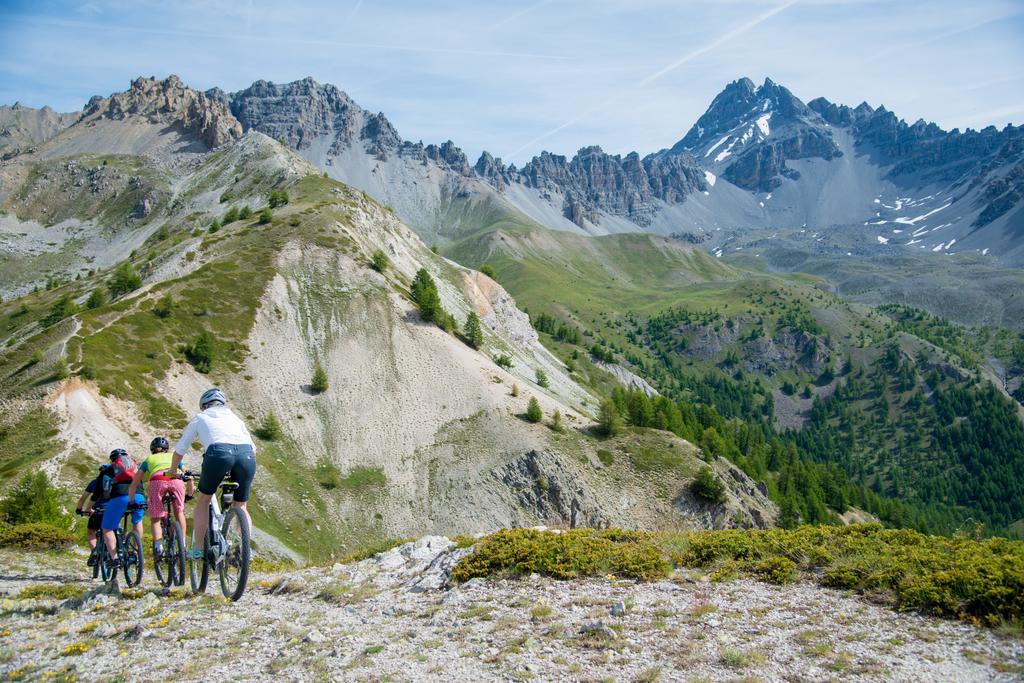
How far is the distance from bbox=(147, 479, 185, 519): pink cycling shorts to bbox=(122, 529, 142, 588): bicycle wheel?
5.16 ft

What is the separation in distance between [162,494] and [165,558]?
2.05 metres

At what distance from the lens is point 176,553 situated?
15938 mm

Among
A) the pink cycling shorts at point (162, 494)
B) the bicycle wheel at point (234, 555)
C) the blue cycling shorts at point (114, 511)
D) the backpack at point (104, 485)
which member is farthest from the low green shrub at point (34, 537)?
the bicycle wheel at point (234, 555)

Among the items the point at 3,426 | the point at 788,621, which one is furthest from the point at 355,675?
the point at 3,426

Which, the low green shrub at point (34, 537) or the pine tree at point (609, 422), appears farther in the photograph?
the pine tree at point (609, 422)

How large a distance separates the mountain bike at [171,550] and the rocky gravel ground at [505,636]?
63 centimetres

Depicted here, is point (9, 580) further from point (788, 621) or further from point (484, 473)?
point (484, 473)

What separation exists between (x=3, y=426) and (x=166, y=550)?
4794 cm

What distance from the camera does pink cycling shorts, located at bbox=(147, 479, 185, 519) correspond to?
1564 centimetres

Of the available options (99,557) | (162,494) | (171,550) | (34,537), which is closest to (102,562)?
(99,557)

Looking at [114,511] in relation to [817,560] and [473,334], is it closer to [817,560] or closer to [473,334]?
[817,560]

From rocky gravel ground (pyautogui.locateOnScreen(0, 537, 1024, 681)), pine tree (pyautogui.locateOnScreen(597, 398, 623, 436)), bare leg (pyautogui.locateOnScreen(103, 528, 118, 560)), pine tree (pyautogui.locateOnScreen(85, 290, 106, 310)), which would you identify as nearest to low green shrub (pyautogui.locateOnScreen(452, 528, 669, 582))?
rocky gravel ground (pyautogui.locateOnScreen(0, 537, 1024, 681))

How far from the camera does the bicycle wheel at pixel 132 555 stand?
656 inches

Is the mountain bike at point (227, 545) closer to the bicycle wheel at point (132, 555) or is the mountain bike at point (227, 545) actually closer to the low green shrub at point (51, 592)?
the bicycle wheel at point (132, 555)
